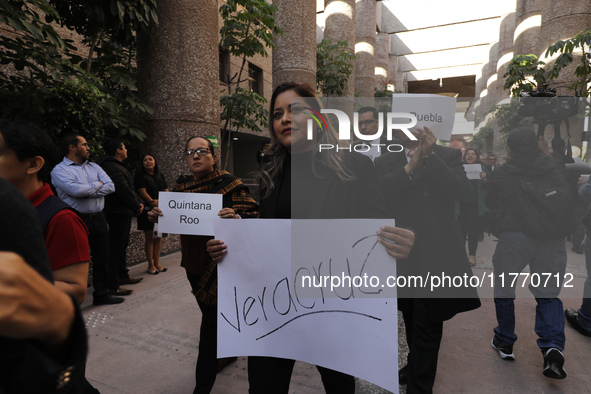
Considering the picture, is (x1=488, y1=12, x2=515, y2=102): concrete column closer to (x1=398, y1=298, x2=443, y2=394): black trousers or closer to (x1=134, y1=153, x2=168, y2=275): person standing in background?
(x1=134, y1=153, x2=168, y2=275): person standing in background

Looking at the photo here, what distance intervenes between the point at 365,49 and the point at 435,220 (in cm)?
1716

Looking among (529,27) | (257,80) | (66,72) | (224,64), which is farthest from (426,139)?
(529,27)

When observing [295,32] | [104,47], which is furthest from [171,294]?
[295,32]

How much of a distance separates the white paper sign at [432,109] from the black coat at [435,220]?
17 centimetres

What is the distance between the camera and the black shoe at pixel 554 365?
247 cm

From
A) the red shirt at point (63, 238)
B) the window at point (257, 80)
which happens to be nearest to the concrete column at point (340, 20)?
the window at point (257, 80)

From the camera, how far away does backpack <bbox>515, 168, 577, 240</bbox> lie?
2.54 meters

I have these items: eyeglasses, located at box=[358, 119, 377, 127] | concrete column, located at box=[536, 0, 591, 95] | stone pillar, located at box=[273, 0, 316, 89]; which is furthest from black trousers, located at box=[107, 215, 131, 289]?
concrete column, located at box=[536, 0, 591, 95]

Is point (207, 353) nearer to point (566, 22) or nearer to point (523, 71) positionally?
point (523, 71)

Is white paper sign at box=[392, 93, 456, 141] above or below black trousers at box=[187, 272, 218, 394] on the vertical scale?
above

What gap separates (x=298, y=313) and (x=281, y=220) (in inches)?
16.1

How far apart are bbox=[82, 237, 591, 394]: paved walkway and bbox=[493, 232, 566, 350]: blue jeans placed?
211mm

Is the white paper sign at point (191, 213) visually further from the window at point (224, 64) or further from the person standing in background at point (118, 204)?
the window at point (224, 64)

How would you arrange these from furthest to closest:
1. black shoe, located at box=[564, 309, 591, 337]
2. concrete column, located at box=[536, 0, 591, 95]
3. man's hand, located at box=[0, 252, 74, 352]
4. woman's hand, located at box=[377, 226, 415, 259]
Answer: concrete column, located at box=[536, 0, 591, 95]
black shoe, located at box=[564, 309, 591, 337]
woman's hand, located at box=[377, 226, 415, 259]
man's hand, located at box=[0, 252, 74, 352]
